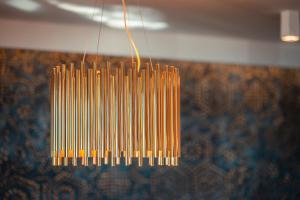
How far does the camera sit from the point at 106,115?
4.02 m

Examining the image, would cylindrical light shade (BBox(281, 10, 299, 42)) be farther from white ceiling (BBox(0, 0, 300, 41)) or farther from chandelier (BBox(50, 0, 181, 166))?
chandelier (BBox(50, 0, 181, 166))

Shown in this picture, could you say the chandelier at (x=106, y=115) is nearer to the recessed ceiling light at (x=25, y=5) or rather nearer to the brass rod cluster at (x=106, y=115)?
the brass rod cluster at (x=106, y=115)

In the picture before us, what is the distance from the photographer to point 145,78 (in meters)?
4.05

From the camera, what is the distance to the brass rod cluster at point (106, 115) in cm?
399

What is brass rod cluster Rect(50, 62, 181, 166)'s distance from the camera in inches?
157

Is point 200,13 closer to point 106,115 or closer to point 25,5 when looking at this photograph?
point 25,5

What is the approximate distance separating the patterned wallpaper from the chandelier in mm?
2392

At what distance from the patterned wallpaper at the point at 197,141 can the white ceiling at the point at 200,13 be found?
42 cm

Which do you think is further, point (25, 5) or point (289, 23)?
point (289, 23)

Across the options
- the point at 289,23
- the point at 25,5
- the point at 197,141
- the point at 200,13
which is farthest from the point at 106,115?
the point at 197,141

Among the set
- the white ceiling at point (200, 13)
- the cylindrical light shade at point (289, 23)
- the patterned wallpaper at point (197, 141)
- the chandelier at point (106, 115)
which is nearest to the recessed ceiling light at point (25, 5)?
the white ceiling at point (200, 13)

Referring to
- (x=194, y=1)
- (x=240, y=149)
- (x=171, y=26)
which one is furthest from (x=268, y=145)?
(x=194, y=1)

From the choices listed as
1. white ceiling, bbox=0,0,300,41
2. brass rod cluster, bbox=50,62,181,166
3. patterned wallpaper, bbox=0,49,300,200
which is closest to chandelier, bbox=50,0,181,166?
brass rod cluster, bbox=50,62,181,166

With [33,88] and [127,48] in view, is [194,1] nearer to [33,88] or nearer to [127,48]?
[127,48]
